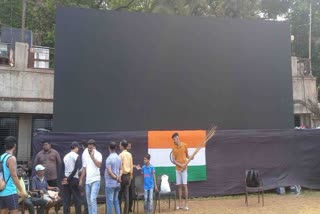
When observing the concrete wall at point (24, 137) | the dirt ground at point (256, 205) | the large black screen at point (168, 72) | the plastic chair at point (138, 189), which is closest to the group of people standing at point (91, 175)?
the plastic chair at point (138, 189)

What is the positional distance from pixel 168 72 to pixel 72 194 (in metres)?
5.86

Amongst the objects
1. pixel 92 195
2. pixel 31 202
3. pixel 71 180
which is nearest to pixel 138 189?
pixel 71 180

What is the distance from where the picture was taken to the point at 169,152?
1232 centimetres

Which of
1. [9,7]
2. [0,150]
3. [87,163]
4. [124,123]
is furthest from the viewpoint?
[9,7]

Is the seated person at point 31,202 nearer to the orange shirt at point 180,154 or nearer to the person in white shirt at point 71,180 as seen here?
the person in white shirt at point 71,180

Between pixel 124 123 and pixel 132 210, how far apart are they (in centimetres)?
329

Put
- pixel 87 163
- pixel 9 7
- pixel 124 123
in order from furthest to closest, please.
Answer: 1. pixel 9 7
2. pixel 124 123
3. pixel 87 163

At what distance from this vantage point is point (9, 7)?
2881cm

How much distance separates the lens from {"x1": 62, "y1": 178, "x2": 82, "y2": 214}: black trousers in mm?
9109

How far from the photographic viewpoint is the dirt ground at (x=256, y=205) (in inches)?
408

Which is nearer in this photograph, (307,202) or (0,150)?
(307,202)

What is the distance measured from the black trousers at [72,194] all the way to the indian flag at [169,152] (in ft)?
11.0

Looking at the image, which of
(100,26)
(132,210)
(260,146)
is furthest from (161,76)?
(132,210)

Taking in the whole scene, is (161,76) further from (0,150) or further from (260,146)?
(0,150)
